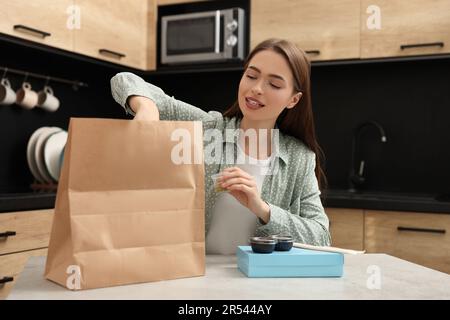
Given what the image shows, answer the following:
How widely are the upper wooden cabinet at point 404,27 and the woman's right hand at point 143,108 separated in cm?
167

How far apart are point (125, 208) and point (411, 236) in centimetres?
170

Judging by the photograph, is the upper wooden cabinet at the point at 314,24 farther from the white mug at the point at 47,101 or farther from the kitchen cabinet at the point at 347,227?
the white mug at the point at 47,101

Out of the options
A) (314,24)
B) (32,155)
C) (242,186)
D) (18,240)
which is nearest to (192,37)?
(314,24)

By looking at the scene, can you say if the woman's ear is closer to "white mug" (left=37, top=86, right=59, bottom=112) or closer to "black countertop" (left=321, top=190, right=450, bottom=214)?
"black countertop" (left=321, top=190, right=450, bottom=214)

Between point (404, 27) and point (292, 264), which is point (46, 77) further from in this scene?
point (292, 264)

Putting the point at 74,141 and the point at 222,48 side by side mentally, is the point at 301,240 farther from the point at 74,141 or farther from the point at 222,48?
the point at 222,48

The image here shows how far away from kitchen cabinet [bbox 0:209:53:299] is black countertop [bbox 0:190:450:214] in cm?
3

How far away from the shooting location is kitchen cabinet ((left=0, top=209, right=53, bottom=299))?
209 cm

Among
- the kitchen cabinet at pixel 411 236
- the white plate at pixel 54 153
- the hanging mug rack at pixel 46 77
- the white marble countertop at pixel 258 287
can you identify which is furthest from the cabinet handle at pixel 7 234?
the kitchen cabinet at pixel 411 236

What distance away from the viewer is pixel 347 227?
8.12 feet

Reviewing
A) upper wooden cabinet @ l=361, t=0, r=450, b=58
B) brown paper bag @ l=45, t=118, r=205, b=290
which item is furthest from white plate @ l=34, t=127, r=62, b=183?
brown paper bag @ l=45, t=118, r=205, b=290

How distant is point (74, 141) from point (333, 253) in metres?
0.56
